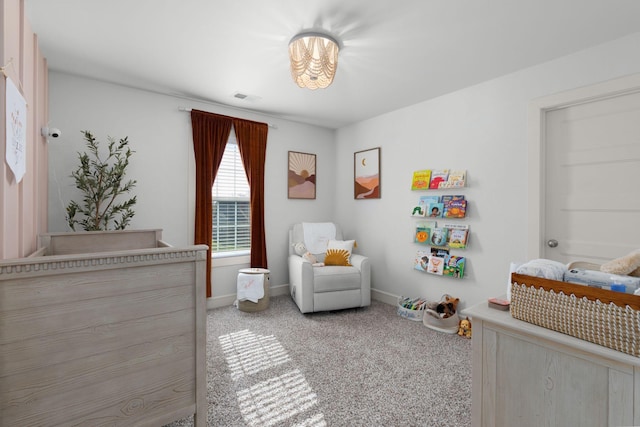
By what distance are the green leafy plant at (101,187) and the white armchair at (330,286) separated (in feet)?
5.96

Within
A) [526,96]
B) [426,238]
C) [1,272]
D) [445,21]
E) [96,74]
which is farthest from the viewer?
[426,238]

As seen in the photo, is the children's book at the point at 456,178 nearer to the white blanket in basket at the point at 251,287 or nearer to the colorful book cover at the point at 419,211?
the colorful book cover at the point at 419,211

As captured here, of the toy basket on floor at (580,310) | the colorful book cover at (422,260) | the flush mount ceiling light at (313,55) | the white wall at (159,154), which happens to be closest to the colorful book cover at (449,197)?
the colorful book cover at (422,260)

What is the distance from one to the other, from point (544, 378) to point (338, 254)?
2589 millimetres

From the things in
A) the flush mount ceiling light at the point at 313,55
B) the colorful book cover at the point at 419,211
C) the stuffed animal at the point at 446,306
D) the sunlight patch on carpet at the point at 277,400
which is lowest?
the sunlight patch on carpet at the point at 277,400

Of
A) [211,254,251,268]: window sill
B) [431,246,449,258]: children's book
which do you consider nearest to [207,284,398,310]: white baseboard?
[211,254,251,268]: window sill

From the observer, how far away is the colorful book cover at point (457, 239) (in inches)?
114

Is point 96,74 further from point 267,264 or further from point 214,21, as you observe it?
point 267,264

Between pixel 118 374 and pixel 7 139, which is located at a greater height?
pixel 7 139

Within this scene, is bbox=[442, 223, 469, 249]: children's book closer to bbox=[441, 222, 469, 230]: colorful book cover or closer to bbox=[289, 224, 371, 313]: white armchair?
bbox=[441, 222, 469, 230]: colorful book cover

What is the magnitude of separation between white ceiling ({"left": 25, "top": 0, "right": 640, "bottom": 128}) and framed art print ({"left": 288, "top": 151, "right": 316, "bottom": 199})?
1247 millimetres

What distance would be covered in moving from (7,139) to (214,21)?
133cm

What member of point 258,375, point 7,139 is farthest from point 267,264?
point 7,139

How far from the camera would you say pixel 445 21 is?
75.5 inches
